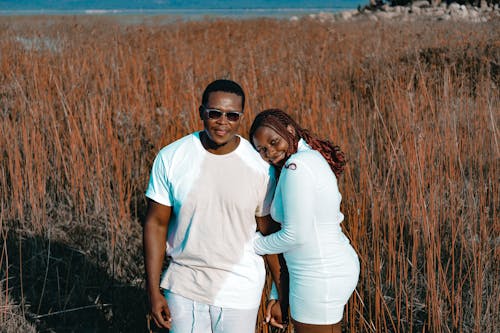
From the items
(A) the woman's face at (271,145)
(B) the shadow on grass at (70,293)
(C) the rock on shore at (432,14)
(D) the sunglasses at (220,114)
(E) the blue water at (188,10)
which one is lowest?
(B) the shadow on grass at (70,293)

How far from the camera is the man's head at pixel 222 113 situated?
4.56 feet

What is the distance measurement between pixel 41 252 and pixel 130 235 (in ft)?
1.52

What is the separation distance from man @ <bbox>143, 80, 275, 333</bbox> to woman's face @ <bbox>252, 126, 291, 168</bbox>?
0.03m

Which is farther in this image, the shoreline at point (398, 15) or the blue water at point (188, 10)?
the blue water at point (188, 10)

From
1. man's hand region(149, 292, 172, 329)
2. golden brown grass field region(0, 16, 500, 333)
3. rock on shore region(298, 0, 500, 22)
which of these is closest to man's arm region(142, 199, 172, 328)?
man's hand region(149, 292, 172, 329)

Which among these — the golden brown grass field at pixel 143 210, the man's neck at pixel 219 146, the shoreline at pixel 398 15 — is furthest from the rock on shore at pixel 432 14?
the man's neck at pixel 219 146

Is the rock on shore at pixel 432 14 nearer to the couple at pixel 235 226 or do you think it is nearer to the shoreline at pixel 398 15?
the shoreline at pixel 398 15

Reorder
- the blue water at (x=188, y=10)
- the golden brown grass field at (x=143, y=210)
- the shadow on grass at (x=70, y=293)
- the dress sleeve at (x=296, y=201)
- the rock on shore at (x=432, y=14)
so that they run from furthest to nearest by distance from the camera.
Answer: the blue water at (x=188, y=10)
the rock on shore at (x=432, y=14)
the shadow on grass at (x=70, y=293)
the golden brown grass field at (x=143, y=210)
the dress sleeve at (x=296, y=201)

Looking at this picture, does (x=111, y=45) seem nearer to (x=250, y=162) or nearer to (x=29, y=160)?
(x=29, y=160)

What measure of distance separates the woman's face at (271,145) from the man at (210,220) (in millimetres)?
25

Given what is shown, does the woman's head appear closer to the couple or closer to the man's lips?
the couple

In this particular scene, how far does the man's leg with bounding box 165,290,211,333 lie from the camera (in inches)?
56.6

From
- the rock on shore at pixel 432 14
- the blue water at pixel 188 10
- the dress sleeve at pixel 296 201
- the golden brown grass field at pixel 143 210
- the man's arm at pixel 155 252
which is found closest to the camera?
the dress sleeve at pixel 296 201

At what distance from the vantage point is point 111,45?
6.37 metres
